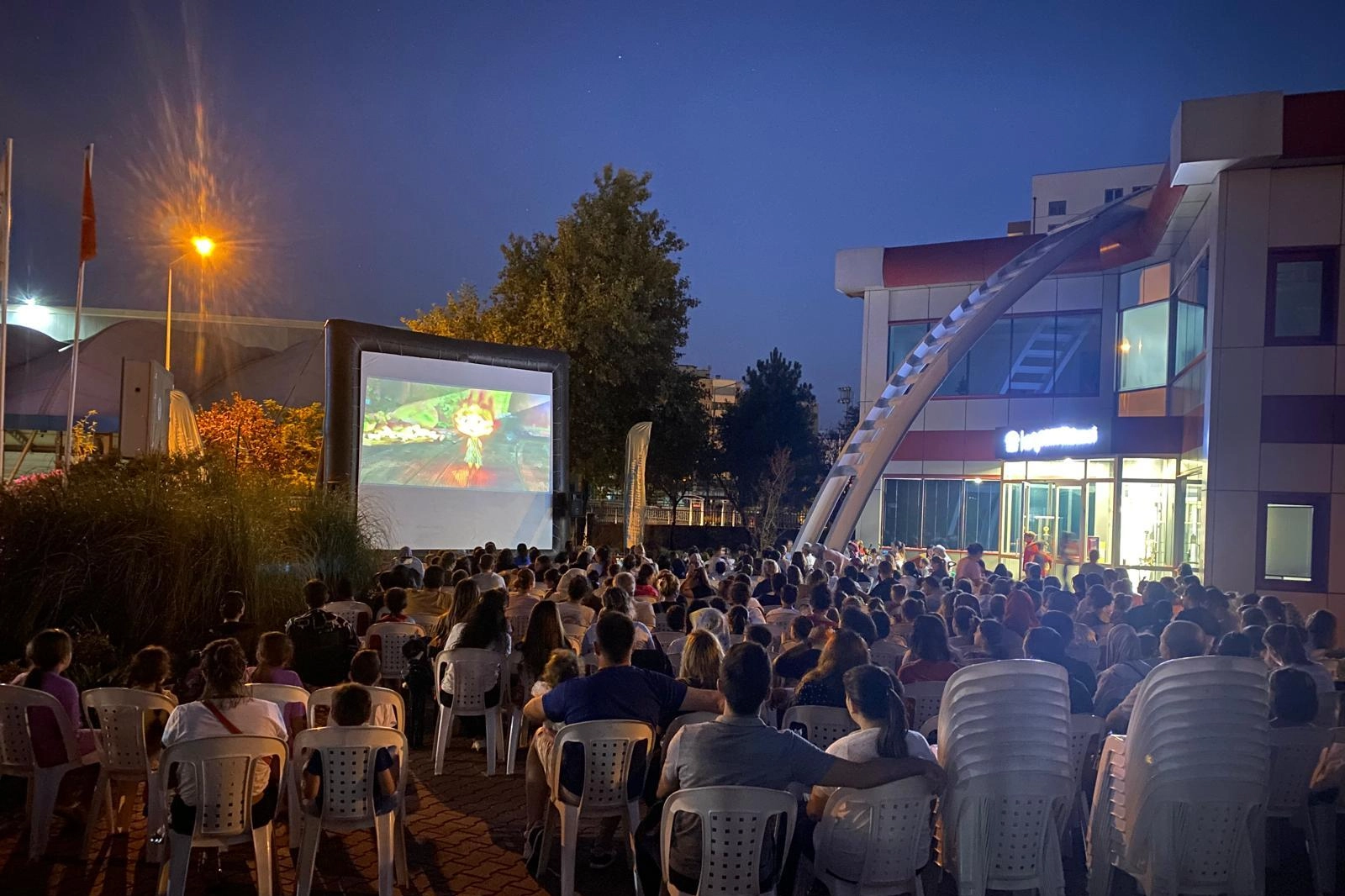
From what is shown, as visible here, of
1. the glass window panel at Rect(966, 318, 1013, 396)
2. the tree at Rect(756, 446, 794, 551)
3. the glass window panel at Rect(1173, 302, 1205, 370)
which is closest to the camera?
the glass window panel at Rect(1173, 302, 1205, 370)

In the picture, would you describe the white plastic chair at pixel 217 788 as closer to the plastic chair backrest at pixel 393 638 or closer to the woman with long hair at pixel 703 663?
the woman with long hair at pixel 703 663

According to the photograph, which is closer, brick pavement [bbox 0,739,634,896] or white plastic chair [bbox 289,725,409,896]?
white plastic chair [bbox 289,725,409,896]

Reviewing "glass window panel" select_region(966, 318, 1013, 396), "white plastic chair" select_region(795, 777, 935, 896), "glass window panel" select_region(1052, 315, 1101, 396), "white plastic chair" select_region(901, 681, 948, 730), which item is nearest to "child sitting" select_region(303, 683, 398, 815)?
"white plastic chair" select_region(795, 777, 935, 896)

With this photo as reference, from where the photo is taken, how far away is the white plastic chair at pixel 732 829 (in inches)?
146

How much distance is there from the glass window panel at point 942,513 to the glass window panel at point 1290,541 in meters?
10.7

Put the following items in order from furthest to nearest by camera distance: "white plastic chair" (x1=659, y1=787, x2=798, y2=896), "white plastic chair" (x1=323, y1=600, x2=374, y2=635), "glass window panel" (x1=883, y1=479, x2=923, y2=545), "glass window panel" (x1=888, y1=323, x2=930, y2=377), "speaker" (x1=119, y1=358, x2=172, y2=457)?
"glass window panel" (x1=888, y1=323, x2=930, y2=377), "glass window panel" (x1=883, y1=479, x2=923, y2=545), "speaker" (x1=119, y1=358, x2=172, y2=457), "white plastic chair" (x1=323, y1=600, x2=374, y2=635), "white plastic chair" (x1=659, y1=787, x2=798, y2=896)

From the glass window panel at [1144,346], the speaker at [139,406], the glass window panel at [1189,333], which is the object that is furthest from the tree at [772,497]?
the speaker at [139,406]

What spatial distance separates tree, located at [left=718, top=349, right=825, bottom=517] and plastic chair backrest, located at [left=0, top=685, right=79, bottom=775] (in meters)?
38.4

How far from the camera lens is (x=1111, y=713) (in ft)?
17.5

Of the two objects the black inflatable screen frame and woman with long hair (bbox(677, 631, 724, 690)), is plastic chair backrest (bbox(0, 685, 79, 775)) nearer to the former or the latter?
woman with long hair (bbox(677, 631, 724, 690))

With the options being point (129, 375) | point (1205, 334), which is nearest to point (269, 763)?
point (129, 375)

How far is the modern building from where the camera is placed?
1502 cm

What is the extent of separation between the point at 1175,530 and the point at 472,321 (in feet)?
59.8

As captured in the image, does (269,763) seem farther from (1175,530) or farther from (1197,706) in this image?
(1175,530)
